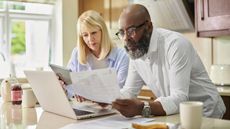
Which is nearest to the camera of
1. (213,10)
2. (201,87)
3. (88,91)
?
(88,91)

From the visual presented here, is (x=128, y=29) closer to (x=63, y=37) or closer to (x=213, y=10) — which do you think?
(x=213, y=10)

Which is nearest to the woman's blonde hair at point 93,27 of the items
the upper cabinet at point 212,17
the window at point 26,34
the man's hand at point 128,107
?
the upper cabinet at point 212,17

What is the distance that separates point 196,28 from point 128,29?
1.58 meters

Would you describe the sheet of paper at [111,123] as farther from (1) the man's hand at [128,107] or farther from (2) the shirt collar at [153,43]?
(2) the shirt collar at [153,43]

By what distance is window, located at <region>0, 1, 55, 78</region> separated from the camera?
3.71 metres

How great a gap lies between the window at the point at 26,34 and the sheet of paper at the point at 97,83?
244 centimetres

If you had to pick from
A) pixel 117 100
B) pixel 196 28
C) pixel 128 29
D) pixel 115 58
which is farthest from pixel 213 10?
pixel 117 100

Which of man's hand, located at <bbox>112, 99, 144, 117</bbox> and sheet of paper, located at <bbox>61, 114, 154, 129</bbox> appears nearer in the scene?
sheet of paper, located at <bbox>61, 114, 154, 129</bbox>

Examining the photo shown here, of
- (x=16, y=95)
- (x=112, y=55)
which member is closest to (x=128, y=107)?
(x=16, y=95)

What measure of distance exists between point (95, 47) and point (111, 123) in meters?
1.22

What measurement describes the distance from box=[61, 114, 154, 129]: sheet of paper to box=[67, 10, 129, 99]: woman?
3.23ft

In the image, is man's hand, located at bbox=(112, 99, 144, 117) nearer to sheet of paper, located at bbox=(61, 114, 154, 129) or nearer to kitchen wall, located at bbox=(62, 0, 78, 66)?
sheet of paper, located at bbox=(61, 114, 154, 129)

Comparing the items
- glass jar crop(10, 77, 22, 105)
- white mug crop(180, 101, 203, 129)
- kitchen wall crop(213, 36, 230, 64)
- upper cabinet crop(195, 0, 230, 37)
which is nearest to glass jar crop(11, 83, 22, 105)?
glass jar crop(10, 77, 22, 105)

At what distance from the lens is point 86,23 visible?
2.34 m
